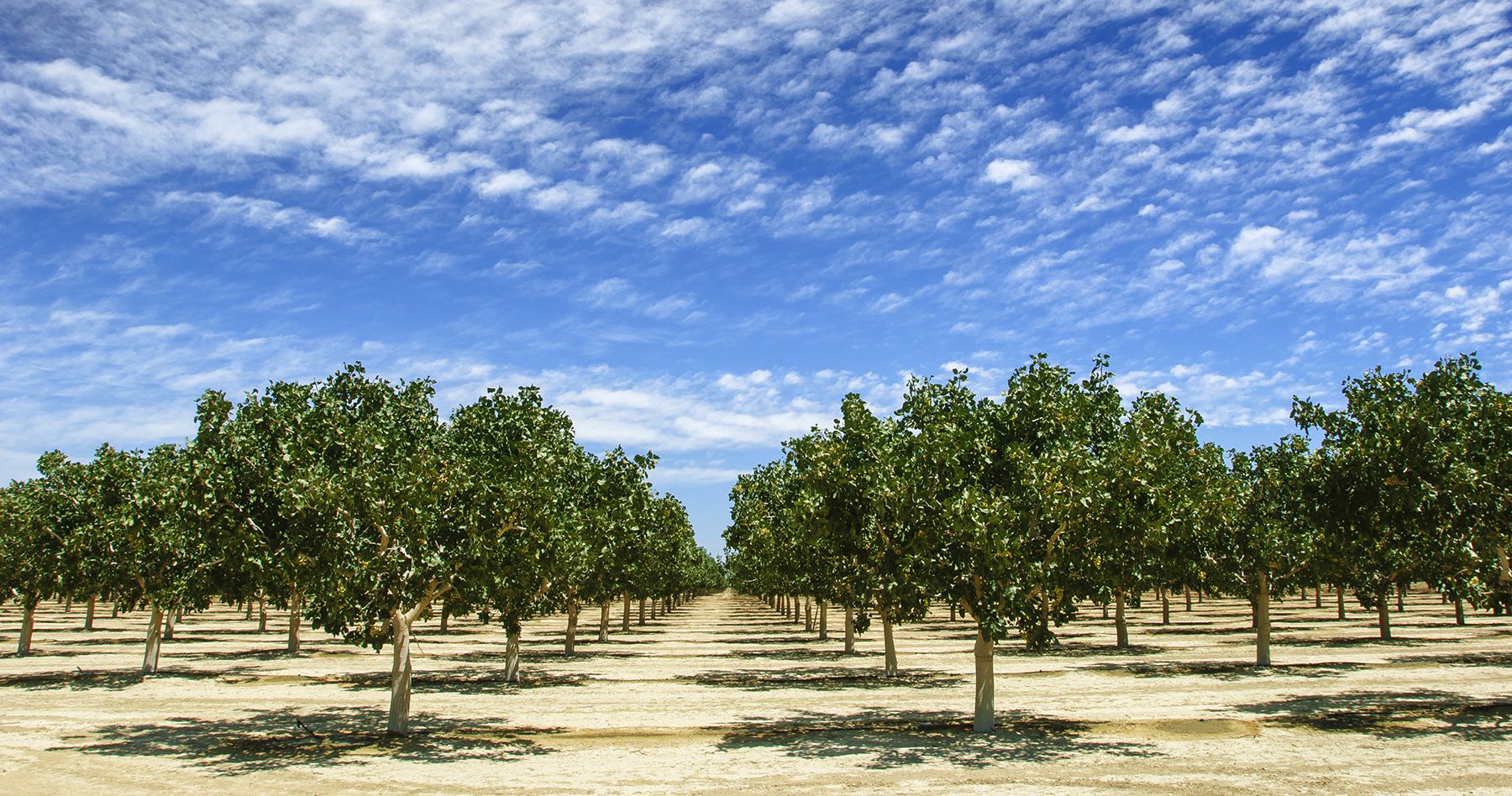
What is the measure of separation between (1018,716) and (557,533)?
15363 mm

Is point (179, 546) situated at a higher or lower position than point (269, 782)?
higher

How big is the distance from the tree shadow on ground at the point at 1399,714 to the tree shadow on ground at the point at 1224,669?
6.95 meters

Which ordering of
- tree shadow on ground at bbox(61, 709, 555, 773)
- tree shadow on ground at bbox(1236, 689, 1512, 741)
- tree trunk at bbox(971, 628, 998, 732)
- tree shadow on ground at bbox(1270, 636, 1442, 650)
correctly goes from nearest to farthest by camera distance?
tree shadow on ground at bbox(61, 709, 555, 773) < tree shadow on ground at bbox(1236, 689, 1512, 741) < tree trunk at bbox(971, 628, 998, 732) < tree shadow on ground at bbox(1270, 636, 1442, 650)

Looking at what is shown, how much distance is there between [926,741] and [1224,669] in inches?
998

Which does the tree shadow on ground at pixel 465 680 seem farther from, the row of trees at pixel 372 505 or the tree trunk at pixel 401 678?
the tree trunk at pixel 401 678

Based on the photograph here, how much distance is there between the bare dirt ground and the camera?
20.3 meters

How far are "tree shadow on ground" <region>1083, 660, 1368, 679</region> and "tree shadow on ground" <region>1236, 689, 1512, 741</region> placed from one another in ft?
22.8

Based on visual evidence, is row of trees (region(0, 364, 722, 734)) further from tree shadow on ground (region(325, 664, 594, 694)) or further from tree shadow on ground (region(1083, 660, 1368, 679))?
tree shadow on ground (region(1083, 660, 1368, 679))

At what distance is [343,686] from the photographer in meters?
39.3

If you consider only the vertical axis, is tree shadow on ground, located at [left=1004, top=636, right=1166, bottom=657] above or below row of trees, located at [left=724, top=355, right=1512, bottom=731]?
below

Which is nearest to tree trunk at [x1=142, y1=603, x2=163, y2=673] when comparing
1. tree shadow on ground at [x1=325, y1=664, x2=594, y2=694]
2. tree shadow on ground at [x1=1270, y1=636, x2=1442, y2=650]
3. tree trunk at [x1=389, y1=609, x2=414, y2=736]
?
tree shadow on ground at [x1=325, y1=664, x2=594, y2=694]

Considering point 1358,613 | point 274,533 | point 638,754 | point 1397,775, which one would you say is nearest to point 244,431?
point 274,533

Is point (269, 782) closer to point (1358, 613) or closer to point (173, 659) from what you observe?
point (173, 659)

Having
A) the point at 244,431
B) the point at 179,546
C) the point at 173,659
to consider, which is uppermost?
the point at 244,431
